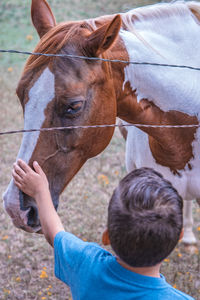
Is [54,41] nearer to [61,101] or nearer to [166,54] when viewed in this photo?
[61,101]

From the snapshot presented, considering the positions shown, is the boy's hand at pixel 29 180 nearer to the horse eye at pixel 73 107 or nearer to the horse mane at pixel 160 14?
the horse eye at pixel 73 107

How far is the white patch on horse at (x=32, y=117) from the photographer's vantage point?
1756 mm

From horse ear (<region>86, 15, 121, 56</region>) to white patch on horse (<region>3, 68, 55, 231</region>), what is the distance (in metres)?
0.24

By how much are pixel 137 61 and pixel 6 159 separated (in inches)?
143

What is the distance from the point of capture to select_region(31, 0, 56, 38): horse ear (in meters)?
2.12

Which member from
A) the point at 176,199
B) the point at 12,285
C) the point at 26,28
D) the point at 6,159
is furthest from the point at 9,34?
the point at 176,199

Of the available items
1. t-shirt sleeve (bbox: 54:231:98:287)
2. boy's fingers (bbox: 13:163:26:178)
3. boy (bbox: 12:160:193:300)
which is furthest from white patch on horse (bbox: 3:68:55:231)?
boy (bbox: 12:160:193:300)

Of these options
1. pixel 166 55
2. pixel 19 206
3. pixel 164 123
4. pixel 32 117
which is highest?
pixel 166 55

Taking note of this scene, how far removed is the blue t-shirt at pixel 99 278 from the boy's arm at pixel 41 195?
68 millimetres

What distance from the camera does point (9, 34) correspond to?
34.6 ft

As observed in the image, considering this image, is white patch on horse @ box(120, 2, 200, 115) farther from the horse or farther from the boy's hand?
the boy's hand

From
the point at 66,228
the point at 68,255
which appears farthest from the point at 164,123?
the point at 66,228

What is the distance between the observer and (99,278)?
127 cm

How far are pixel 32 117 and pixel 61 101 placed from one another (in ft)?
0.52
